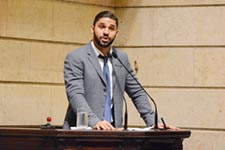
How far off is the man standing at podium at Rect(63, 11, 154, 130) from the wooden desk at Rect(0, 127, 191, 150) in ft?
1.59

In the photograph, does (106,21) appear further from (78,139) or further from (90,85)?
(78,139)

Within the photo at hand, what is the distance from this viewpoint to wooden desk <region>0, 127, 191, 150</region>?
Result: 4070 millimetres

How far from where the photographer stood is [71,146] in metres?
4.12

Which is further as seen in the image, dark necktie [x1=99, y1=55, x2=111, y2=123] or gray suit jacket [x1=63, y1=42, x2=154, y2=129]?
dark necktie [x1=99, y1=55, x2=111, y2=123]

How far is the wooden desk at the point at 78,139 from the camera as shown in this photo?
407 cm

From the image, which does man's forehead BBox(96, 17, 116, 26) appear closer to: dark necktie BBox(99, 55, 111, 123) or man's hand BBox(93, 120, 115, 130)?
dark necktie BBox(99, 55, 111, 123)

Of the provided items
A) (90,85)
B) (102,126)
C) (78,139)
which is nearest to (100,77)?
(90,85)

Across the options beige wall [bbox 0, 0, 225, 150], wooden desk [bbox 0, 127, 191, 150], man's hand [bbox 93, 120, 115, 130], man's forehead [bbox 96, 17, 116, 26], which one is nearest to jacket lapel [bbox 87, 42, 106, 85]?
man's forehead [bbox 96, 17, 116, 26]

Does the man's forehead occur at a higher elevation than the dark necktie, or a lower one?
higher

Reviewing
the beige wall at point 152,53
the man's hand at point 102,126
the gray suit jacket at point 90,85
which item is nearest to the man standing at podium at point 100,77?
the gray suit jacket at point 90,85

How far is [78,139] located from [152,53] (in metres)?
2.92

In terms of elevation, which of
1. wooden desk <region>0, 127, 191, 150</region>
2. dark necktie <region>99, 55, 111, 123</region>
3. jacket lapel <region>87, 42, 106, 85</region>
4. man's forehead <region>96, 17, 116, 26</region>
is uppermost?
man's forehead <region>96, 17, 116, 26</region>

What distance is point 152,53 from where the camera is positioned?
687 cm

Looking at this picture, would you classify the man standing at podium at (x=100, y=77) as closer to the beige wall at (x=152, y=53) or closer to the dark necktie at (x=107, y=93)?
the dark necktie at (x=107, y=93)
